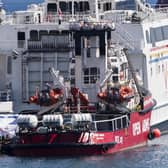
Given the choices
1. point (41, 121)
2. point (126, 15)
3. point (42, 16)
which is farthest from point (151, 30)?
point (41, 121)

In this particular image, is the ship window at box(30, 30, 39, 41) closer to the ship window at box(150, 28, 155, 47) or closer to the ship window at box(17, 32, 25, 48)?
the ship window at box(17, 32, 25, 48)

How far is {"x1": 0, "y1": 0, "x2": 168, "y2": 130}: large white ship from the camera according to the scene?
5603 cm

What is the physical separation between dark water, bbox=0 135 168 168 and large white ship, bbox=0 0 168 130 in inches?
171

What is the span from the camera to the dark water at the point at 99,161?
50.1 meters

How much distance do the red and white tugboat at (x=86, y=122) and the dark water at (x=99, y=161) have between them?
1.41 feet

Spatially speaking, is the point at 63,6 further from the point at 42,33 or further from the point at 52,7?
the point at 42,33

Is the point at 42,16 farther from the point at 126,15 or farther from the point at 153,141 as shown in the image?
the point at 153,141

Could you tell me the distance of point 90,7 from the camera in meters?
60.3

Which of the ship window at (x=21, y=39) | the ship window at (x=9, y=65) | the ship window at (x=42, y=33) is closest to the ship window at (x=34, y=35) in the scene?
the ship window at (x=42, y=33)

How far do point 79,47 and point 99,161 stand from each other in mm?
6692

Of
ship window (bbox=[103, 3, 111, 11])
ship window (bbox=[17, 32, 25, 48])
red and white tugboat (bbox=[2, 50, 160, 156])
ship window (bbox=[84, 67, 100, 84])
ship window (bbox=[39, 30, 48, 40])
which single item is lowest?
red and white tugboat (bbox=[2, 50, 160, 156])

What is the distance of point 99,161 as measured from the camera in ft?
167

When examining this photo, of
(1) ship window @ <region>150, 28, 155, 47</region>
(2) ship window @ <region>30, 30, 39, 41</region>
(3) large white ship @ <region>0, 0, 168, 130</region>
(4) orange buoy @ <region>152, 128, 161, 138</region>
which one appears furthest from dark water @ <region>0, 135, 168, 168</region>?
(1) ship window @ <region>150, 28, 155, 47</region>

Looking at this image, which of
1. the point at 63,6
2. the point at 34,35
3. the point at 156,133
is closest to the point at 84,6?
the point at 63,6
